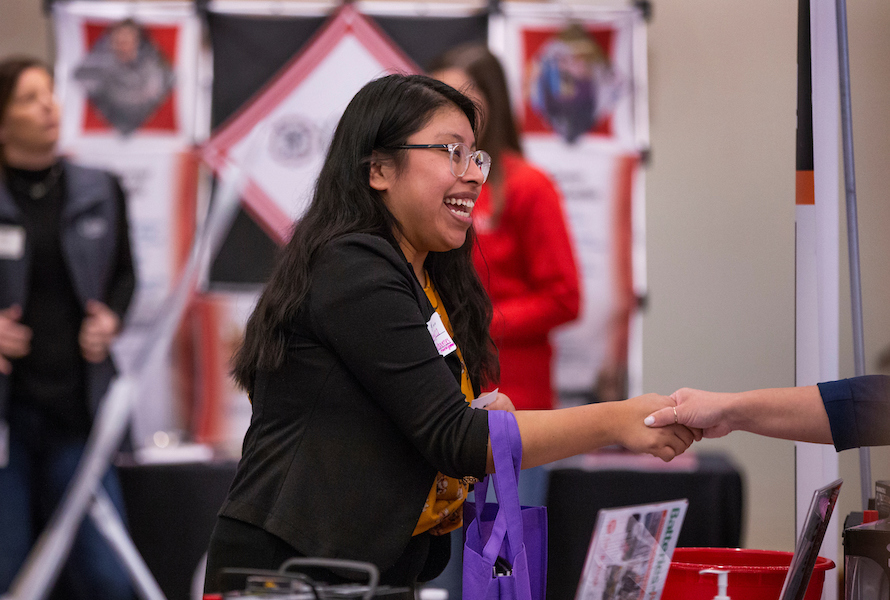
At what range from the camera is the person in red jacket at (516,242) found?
2387mm

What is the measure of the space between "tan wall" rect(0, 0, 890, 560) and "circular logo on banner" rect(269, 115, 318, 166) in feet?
3.24

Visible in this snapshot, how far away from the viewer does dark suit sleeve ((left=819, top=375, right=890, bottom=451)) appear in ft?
4.19

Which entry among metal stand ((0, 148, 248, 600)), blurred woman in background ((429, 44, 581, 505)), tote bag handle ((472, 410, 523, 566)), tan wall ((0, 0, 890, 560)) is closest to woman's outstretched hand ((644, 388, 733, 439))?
tote bag handle ((472, 410, 523, 566))

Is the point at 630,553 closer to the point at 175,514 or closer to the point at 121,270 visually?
the point at 175,514

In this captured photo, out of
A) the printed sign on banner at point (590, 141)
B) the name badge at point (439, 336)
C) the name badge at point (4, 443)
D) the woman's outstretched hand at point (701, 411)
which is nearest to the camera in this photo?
the name badge at point (439, 336)

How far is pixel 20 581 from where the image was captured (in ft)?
9.86

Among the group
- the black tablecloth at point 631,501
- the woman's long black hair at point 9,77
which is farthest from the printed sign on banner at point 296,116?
the black tablecloth at point 631,501

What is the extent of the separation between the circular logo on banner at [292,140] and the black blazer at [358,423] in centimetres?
214

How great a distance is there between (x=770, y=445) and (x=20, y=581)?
107 inches

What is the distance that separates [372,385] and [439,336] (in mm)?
140

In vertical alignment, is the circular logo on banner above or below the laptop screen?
above

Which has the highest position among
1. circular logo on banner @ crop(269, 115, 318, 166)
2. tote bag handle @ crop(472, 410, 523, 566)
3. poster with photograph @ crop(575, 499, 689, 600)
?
circular logo on banner @ crop(269, 115, 318, 166)

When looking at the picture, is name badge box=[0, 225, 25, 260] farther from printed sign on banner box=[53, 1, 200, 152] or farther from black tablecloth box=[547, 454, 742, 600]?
black tablecloth box=[547, 454, 742, 600]

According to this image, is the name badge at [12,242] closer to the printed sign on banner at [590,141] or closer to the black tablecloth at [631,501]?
the printed sign on banner at [590,141]
